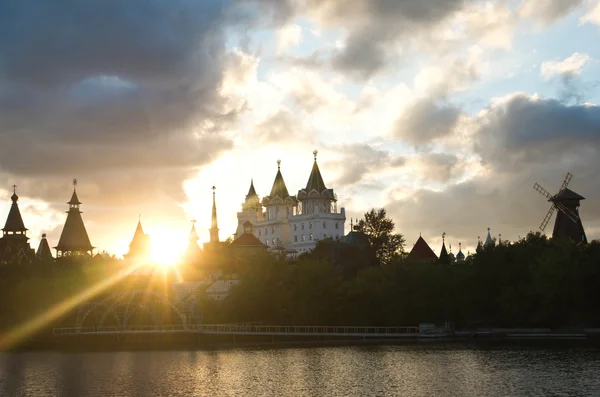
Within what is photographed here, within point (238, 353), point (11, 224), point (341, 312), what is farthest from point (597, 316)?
point (11, 224)

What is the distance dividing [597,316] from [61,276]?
6643 centimetres

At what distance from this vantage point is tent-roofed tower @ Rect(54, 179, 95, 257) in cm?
15525

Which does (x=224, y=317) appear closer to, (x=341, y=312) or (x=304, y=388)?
(x=341, y=312)

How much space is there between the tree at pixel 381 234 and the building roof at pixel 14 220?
6097 centimetres

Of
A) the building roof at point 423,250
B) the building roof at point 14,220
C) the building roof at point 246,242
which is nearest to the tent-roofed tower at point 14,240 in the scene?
the building roof at point 14,220

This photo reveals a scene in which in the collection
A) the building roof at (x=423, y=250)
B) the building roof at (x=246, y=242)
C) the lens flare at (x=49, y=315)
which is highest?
the building roof at (x=246, y=242)

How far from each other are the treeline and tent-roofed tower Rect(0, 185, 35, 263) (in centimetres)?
4901

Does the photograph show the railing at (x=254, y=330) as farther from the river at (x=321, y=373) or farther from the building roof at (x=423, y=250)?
the building roof at (x=423, y=250)

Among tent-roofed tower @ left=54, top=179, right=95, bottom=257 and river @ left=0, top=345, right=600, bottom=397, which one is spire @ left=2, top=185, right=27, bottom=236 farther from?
river @ left=0, top=345, right=600, bottom=397

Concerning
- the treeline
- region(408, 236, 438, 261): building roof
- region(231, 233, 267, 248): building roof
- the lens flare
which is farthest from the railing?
region(231, 233, 267, 248): building roof

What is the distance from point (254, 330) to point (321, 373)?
3519 centimetres

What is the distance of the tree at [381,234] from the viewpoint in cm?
17088

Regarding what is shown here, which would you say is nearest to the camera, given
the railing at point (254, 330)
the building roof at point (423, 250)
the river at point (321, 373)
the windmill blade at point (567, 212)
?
the river at point (321, 373)

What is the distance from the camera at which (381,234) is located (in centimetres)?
17462
